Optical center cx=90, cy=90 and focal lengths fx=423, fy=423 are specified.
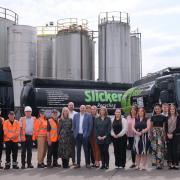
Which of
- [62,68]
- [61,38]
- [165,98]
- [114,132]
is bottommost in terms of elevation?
[114,132]

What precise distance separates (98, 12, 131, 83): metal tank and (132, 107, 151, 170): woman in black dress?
16.2 m

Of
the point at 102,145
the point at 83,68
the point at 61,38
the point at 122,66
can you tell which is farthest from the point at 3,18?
the point at 102,145

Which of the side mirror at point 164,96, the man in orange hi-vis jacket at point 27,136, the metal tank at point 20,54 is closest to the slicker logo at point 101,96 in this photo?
the metal tank at point 20,54

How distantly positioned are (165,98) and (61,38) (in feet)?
46.0

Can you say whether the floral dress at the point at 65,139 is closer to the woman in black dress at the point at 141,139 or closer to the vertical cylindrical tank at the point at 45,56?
the woman in black dress at the point at 141,139

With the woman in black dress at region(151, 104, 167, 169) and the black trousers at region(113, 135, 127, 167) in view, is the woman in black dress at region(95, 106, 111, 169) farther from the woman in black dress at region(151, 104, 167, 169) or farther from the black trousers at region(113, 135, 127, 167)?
the woman in black dress at region(151, 104, 167, 169)

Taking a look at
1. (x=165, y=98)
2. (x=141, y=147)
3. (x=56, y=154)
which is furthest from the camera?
(x=165, y=98)

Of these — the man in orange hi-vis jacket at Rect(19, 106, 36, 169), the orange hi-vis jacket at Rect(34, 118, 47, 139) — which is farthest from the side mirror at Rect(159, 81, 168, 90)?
the man in orange hi-vis jacket at Rect(19, 106, 36, 169)

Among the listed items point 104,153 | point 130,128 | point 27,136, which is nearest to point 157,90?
point 130,128

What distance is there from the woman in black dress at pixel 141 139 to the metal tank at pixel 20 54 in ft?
51.3

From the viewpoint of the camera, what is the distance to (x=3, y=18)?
28.6 meters

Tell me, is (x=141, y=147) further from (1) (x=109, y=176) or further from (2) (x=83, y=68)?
(2) (x=83, y=68)

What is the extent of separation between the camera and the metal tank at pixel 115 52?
27655mm

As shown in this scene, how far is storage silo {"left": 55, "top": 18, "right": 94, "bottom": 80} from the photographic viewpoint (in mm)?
27297
